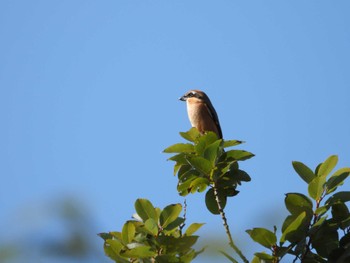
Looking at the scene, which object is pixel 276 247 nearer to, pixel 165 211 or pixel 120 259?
pixel 165 211

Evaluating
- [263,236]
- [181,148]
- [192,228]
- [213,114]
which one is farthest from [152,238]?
[213,114]

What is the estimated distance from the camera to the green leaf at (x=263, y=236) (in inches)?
118

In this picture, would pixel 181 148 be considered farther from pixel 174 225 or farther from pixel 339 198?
pixel 339 198

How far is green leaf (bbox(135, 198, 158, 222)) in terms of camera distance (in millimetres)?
3256

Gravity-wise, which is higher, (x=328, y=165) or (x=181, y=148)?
(x=181, y=148)

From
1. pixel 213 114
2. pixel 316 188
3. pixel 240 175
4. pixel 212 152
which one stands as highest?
pixel 213 114

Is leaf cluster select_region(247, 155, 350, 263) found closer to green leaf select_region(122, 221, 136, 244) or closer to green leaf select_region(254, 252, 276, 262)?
green leaf select_region(254, 252, 276, 262)

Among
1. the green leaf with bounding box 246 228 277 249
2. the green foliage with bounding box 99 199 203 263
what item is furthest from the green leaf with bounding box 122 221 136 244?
the green leaf with bounding box 246 228 277 249

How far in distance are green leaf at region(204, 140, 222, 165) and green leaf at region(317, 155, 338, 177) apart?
0.66 metres

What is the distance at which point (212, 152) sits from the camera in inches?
146

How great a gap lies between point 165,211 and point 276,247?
2.08 feet

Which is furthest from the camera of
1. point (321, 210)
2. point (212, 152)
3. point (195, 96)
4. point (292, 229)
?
point (195, 96)

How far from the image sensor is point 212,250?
10.1 feet

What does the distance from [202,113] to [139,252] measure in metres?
5.06
